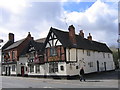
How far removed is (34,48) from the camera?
122 ft

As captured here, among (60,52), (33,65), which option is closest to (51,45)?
(60,52)

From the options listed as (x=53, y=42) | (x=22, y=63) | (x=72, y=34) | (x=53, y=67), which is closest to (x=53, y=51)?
(x=53, y=42)

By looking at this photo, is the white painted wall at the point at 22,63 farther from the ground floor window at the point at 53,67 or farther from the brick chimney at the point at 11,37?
the brick chimney at the point at 11,37

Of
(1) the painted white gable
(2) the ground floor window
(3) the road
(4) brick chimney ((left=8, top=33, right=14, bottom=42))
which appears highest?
(4) brick chimney ((left=8, top=33, right=14, bottom=42))

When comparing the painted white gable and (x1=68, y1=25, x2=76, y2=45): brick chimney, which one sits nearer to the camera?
the painted white gable

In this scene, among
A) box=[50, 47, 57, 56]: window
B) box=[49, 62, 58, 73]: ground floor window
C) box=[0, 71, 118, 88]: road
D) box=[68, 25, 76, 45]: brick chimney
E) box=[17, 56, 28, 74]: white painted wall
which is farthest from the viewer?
box=[17, 56, 28, 74]: white painted wall

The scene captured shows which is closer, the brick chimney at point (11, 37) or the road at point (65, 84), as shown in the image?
the road at point (65, 84)

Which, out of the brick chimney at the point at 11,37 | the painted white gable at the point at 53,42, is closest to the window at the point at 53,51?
A: the painted white gable at the point at 53,42

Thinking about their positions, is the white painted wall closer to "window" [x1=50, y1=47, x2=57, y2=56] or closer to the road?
"window" [x1=50, y1=47, x2=57, y2=56]

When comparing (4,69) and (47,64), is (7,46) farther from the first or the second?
(47,64)

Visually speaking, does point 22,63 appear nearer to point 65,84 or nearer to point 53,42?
point 53,42

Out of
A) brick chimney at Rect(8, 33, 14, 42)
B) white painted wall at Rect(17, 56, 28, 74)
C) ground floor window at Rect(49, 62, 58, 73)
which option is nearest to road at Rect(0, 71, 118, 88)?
ground floor window at Rect(49, 62, 58, 73)

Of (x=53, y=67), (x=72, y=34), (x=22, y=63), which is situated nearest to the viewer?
(x=53, y=67)

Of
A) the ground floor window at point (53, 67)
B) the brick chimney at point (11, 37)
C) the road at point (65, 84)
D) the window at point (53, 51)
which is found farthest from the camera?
the brick chimney at point (11, 37)
